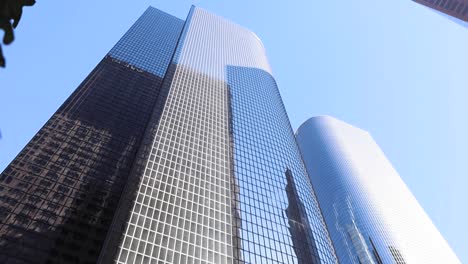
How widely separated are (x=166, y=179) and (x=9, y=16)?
8313cm

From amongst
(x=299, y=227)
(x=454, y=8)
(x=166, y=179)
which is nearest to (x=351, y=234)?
(x=299, y=227)

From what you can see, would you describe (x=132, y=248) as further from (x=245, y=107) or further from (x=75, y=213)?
(x=245, y=107)

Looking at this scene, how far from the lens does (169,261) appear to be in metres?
66.4

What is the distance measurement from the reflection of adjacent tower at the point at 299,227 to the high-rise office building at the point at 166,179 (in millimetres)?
361

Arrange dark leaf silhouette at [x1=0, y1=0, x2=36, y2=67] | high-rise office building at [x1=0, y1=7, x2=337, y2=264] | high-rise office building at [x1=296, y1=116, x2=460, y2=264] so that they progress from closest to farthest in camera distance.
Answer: dark leaf silhouette at [x1=0, y1=0, x2=36, y2=67] → high-rise office building at [x1=0, y1=7, x2=337, y2=264] → high-rise office building at [x1=296, y1=116, x2=460, y2=264]

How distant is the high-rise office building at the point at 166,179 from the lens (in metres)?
76.3

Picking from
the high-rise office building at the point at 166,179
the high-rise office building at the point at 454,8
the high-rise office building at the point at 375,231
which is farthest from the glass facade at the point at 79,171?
the high-rise office building at the point at 375,231

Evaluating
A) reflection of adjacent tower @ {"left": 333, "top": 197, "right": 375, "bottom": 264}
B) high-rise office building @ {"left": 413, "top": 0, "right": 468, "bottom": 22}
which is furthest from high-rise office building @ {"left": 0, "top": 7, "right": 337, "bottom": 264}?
reflection of adjacent tower @ {"left": 333, "top": 197, "right": 375, "bottom": 264}

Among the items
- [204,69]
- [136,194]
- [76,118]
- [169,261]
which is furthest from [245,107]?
[169,261]

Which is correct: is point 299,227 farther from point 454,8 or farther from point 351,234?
point 351,234

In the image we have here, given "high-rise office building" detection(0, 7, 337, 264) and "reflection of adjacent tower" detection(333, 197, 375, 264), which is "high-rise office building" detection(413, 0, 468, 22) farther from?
"reflection of adjacent tower" detection(333, 197, 375, 264)

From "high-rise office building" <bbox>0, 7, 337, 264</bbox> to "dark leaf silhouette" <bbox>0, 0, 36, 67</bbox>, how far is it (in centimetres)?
6345

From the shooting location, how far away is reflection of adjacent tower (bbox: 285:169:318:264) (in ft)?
280

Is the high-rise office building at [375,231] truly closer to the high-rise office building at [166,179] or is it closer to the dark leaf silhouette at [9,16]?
the high-rise office building at [166,179]
